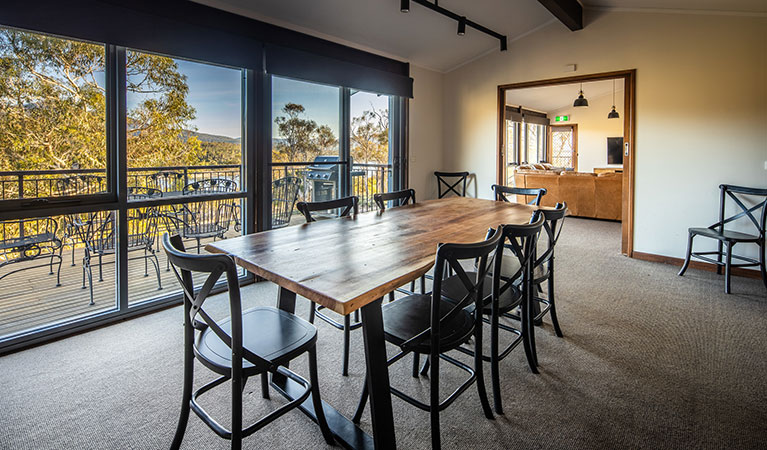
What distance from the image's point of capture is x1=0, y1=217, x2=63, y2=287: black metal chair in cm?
275

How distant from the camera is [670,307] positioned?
3348mm

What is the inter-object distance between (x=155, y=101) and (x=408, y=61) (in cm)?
342

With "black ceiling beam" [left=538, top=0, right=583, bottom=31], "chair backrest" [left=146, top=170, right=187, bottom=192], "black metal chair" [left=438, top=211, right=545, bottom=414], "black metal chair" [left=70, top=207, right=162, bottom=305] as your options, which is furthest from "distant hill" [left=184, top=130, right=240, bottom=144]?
"black ceiling beam" [left=538, top=0, right=583, bottom=31]

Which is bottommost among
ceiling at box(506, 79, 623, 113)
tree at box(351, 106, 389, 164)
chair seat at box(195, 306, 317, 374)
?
chair seat at box(195, 306, 317, 374)

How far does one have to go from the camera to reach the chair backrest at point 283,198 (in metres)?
4.11

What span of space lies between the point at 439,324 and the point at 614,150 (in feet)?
39.7

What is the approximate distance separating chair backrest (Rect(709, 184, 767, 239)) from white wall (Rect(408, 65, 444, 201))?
137 inches

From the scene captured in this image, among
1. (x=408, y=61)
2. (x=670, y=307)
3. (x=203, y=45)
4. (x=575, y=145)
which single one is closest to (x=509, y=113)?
(x=575, y=145)

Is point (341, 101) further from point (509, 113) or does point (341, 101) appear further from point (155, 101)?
point (509, 113)

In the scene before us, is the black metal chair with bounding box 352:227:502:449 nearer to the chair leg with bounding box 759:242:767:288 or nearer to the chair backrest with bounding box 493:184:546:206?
the chair backrest with bounding box 493:184:546:206

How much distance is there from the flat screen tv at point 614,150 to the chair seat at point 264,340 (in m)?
12.2

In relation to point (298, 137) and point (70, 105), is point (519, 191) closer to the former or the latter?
point (298, 137)

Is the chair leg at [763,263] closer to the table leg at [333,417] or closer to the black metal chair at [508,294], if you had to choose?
the black metal chair at [508,294]

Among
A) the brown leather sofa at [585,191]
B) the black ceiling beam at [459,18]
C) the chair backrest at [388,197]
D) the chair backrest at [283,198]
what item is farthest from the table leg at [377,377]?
the brown leather sofa at [585,191]
